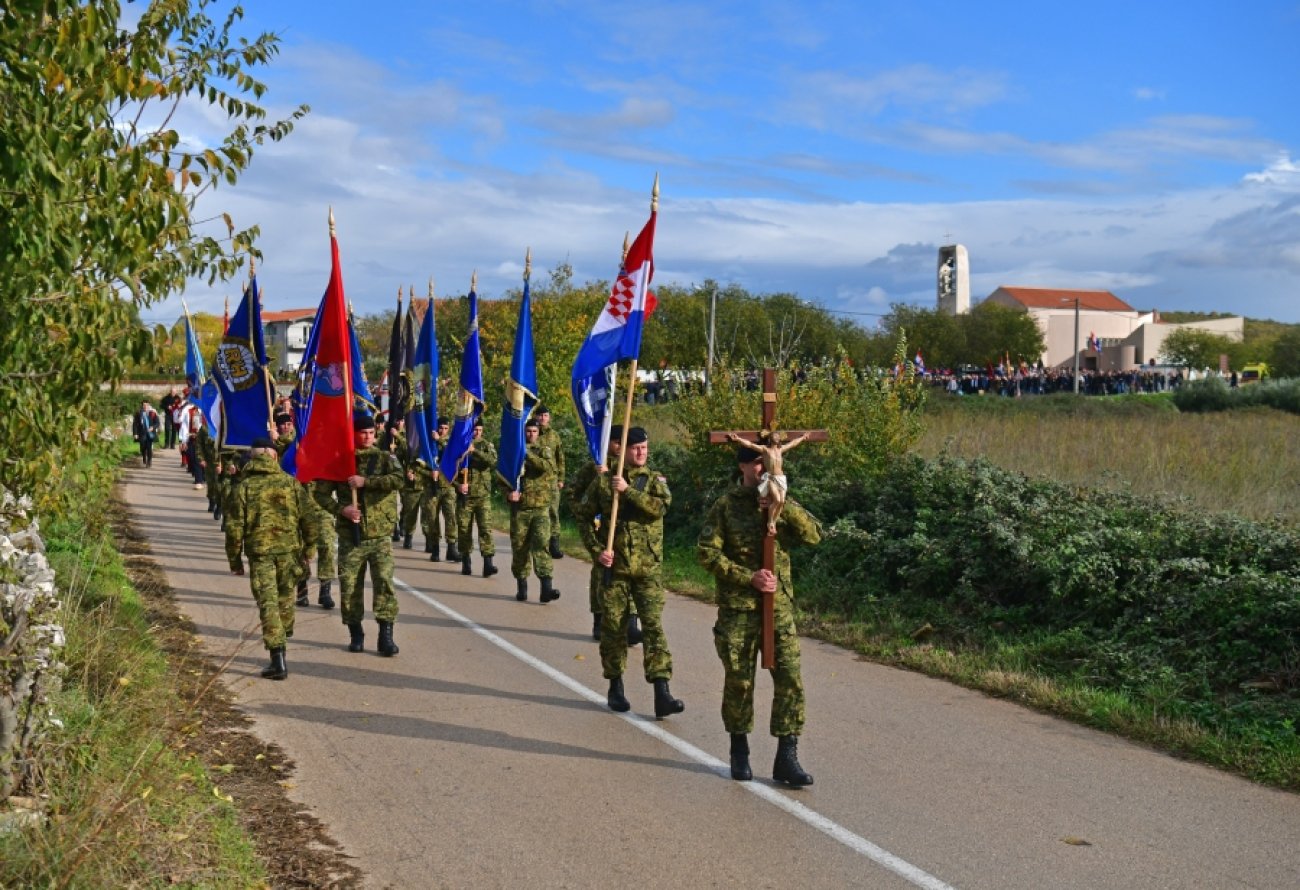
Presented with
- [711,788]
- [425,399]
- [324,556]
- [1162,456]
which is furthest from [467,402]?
[1162,456]

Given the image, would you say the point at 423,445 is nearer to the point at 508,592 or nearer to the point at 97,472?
the point at 508,592

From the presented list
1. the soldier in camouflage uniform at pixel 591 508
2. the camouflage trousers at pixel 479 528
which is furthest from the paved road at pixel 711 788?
the camouflage trousers at pixel 479 528

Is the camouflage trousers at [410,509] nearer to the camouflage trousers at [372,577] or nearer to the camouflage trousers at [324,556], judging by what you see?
the camouflage trousers at [324,556]

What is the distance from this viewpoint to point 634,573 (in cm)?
926

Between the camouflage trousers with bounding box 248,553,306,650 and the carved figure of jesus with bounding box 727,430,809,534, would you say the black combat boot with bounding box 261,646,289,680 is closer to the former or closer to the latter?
the camouflage trousers with bounding box 248,553,306,650

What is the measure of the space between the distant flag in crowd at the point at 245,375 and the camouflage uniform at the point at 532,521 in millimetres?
3388

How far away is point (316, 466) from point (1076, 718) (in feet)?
21.5

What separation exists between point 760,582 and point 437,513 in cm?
1117

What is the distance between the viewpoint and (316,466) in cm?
1097

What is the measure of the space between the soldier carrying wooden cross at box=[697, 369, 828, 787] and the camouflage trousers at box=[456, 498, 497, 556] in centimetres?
879

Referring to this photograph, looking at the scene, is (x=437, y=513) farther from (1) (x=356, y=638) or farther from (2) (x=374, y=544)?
(2) (x=374, y=544)

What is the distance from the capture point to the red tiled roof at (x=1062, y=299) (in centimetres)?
12181

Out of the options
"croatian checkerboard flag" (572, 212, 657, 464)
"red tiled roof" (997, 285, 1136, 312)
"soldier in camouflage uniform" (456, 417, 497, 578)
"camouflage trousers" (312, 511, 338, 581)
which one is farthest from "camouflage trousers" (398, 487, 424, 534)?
"red tiled roof" (997, 285, 1136, 312)

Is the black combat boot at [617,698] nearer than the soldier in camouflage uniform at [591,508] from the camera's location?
Yes
